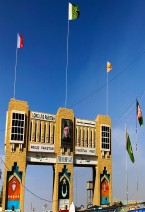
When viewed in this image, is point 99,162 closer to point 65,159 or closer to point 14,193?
point 65,159

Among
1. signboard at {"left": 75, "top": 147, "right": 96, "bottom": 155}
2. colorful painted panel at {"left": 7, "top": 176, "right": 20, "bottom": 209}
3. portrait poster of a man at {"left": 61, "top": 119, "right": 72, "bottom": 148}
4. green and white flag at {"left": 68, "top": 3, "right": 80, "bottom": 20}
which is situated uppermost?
green and white flag at {"left": 68, "top": 3, "right": 80, "bottom": 20}

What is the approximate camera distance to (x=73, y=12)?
182 ft

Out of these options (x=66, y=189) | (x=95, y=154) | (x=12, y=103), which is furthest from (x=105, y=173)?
(x=12, y=103)

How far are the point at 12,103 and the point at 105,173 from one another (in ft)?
62.4

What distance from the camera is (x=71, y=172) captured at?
181ft

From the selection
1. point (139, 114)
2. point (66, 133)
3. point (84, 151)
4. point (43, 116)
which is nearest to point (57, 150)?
point (66, 133)

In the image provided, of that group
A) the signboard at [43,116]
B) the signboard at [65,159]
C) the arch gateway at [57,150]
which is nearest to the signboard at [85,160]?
the arch gateway at [57,150]

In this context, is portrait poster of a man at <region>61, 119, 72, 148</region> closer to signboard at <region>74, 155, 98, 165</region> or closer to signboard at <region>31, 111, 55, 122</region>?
signboard at <region>31, 111, 55, 122</region>

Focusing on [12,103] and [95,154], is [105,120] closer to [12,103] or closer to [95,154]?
[95,154]

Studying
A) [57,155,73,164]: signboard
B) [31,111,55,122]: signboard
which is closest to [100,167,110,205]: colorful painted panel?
[57,155,73,164]: signboard

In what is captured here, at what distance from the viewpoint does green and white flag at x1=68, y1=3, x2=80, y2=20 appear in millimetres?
55156

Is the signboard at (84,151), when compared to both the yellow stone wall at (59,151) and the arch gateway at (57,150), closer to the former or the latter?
the arch gateway at (57,150)

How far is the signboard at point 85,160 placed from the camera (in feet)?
187

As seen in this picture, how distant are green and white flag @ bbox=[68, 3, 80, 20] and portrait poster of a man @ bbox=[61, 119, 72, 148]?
15.7m
